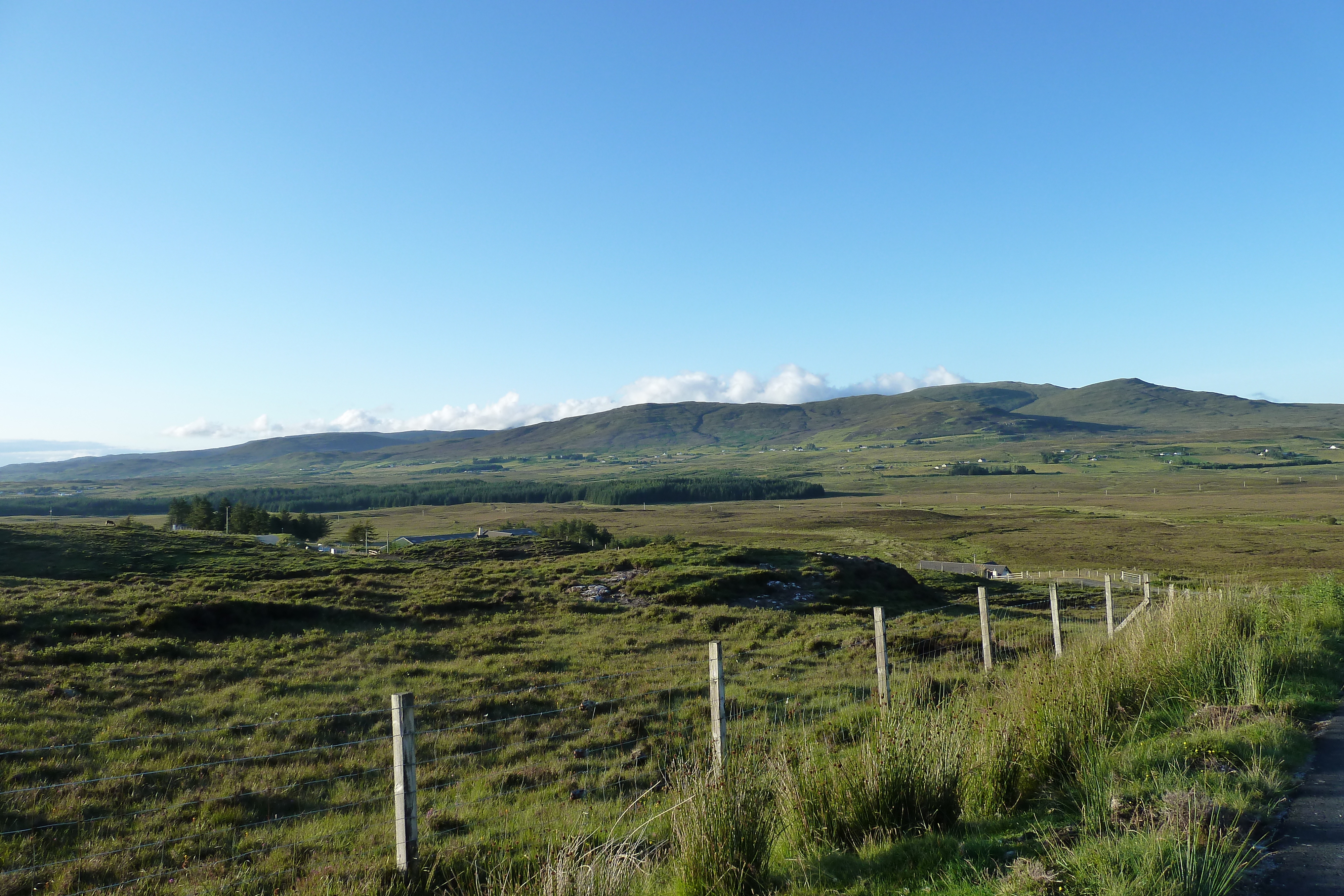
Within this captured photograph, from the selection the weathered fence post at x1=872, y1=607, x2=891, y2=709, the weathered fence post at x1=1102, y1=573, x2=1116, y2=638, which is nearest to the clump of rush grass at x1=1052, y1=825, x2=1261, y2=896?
the weathered fence post at x1=872, y1=607, x2=891, y2=709

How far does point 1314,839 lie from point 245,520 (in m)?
109

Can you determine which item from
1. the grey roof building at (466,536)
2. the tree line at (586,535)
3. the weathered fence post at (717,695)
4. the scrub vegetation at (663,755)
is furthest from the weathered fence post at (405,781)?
the tree line at (586,535)

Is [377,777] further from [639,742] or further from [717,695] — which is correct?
[717,695]

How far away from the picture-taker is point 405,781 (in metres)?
5.80

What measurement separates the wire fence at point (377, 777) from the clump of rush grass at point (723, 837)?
99cm

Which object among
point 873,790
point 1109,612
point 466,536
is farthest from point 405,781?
point 466,536

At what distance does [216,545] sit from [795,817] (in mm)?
58374

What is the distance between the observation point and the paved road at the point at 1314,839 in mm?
4836

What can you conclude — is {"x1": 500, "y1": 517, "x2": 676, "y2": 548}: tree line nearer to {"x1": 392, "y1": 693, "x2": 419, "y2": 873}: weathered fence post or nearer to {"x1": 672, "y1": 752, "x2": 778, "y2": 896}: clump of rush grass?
{"x1": 392, "y1": 693, "x2": 419, "y2": 873}: weathered fence post

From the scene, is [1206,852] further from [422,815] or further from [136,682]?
[136,682]

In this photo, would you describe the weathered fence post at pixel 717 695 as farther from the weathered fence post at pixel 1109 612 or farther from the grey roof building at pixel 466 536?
the grey roof building at pixel 466 536

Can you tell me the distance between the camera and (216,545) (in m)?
54.1

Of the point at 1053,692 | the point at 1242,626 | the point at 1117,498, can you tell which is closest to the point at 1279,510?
the point at 1117,498

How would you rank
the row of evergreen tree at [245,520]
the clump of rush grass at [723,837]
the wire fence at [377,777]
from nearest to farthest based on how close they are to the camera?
the clump of rush grass at [723,837], the wire fence at [377,777], the row of evergreen tree at [245,520]
